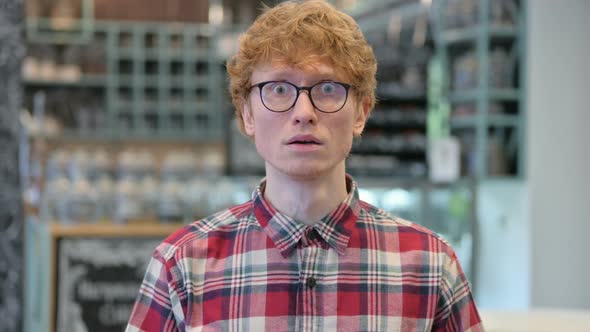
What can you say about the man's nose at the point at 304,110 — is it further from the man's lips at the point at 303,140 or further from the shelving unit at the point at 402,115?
the shelving unit at the point at 402,115

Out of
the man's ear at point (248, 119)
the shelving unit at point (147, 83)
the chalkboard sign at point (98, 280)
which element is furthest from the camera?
the shelving unit at point (147, 83)

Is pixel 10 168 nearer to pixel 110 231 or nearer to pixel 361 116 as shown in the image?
pixel 110 231

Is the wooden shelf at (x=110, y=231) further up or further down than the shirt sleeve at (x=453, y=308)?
further down

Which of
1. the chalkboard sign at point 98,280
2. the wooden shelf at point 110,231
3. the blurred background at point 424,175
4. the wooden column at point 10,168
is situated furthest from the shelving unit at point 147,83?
the wooden column at point 10,168

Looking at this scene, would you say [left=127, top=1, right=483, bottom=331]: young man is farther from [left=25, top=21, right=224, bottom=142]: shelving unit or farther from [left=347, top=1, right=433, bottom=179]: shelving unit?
[left=25, top=21, right=224, bottom=142]: shelving unit

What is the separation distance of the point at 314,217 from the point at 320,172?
0.08 metres

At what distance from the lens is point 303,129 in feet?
3.51

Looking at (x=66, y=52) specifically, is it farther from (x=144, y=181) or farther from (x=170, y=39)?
(x=144, y=181)

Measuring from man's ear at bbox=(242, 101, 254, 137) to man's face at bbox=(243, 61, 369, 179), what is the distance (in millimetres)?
44

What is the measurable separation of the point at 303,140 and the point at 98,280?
2.75 meters

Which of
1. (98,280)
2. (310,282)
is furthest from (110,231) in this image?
(310,282)

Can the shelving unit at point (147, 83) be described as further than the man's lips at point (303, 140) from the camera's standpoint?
Yes

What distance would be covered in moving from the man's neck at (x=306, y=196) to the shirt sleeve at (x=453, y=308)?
0.65 ft

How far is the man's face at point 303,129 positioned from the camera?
1.07m
